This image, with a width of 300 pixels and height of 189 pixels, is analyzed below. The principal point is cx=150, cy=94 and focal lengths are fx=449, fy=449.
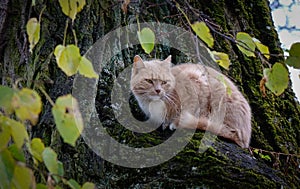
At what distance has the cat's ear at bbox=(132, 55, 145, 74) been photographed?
1967mm

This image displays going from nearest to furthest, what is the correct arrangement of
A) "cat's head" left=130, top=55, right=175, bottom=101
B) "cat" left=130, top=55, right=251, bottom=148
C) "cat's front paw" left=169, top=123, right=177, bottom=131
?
"cat's front paw" left=169, top=123, right=177, bottom=131
"cat" left=130, top=55, right=251, bottom=148
"cat's head" left=130, top=55, right=175, bottom=101

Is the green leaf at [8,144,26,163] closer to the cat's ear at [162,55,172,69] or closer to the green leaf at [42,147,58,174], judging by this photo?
the green leaf at [42,147,58,174]

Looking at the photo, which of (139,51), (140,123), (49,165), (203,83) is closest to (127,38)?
(139,51)

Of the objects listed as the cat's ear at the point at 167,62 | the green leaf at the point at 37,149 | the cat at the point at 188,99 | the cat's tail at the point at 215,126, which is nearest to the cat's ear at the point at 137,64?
the cat at the point at 188,99

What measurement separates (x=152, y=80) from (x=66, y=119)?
160 cm

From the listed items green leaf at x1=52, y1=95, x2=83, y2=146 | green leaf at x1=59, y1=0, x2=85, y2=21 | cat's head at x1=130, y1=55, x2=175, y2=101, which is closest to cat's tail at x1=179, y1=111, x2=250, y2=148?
cat's head at x1=130, y1=55, x2=175, y2=101

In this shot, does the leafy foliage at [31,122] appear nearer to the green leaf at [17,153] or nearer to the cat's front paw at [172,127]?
the green leaf at [17,153]

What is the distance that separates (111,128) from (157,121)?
39 cm

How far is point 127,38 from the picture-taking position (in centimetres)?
187

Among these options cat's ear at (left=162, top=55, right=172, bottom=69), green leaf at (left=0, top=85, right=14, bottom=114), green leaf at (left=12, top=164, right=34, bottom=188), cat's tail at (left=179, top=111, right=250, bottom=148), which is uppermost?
green leaf at (left=0, top=85, right=14, bottom=114)

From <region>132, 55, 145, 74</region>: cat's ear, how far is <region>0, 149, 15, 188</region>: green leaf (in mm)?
1327

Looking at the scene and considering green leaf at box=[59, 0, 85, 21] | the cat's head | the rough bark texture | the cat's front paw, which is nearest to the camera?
green leaf at box=[59, 0, 85, 21]

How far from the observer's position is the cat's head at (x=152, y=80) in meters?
2.10

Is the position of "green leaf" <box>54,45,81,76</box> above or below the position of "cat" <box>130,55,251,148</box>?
above
